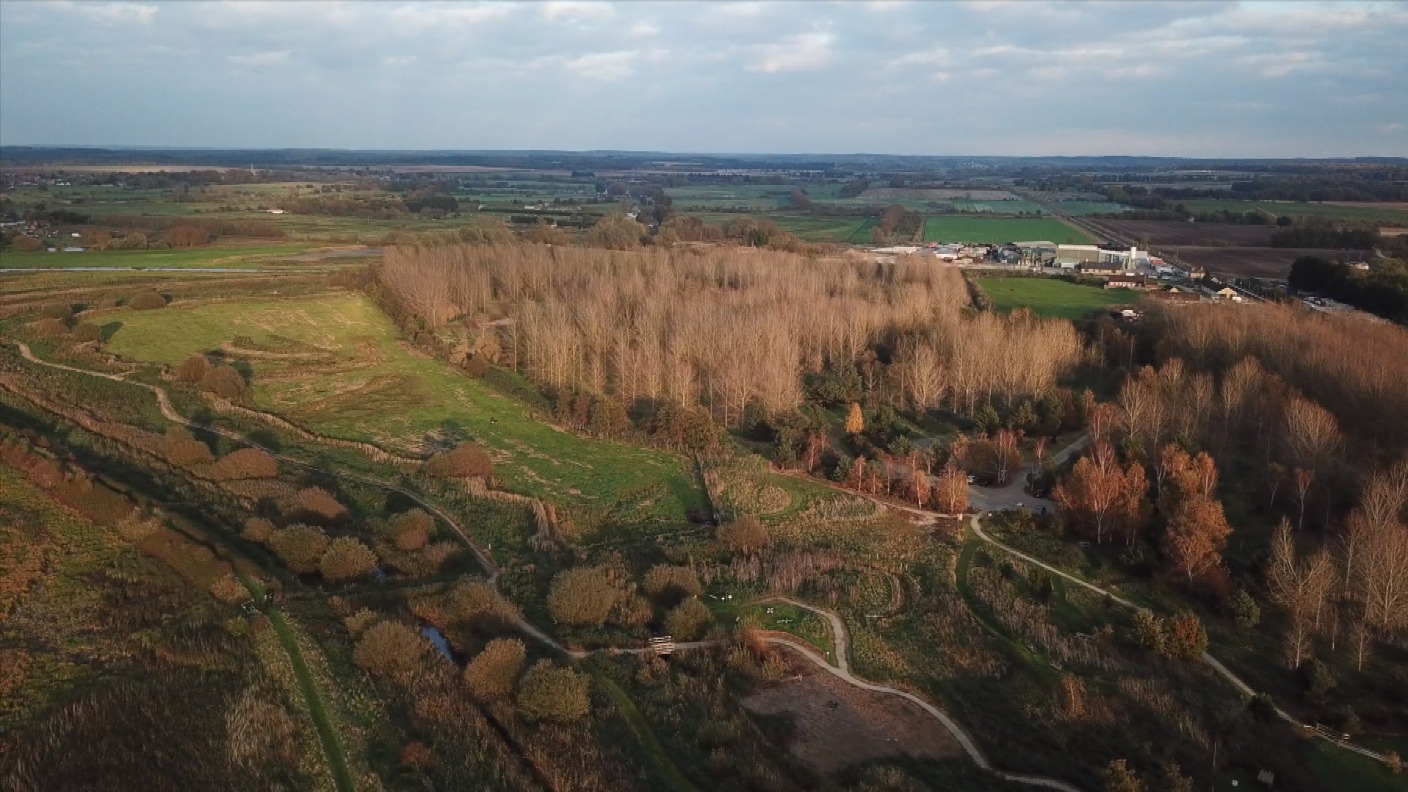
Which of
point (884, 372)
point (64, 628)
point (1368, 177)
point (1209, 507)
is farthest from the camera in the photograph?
point (1368, 177)

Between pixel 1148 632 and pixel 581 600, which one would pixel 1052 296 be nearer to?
pixel 1148 632

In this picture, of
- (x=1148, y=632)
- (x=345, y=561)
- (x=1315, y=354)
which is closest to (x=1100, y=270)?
(x=1315, y=354)

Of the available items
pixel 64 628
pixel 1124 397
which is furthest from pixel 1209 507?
pixel 64 628

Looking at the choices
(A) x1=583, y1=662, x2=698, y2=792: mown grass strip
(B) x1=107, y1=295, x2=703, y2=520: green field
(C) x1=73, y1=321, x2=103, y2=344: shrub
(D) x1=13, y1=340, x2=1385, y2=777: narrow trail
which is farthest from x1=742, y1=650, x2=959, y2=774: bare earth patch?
(C) x1=73, y1=321, x2=103, y2=344: shrub

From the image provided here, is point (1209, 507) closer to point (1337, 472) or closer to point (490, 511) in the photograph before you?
point (1337, 472)

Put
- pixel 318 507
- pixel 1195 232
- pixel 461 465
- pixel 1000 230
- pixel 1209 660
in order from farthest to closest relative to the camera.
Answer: pixel 1000 230
pixel 1195 232
pixel 461 465
pixel 318 507
pixel 1209 660
